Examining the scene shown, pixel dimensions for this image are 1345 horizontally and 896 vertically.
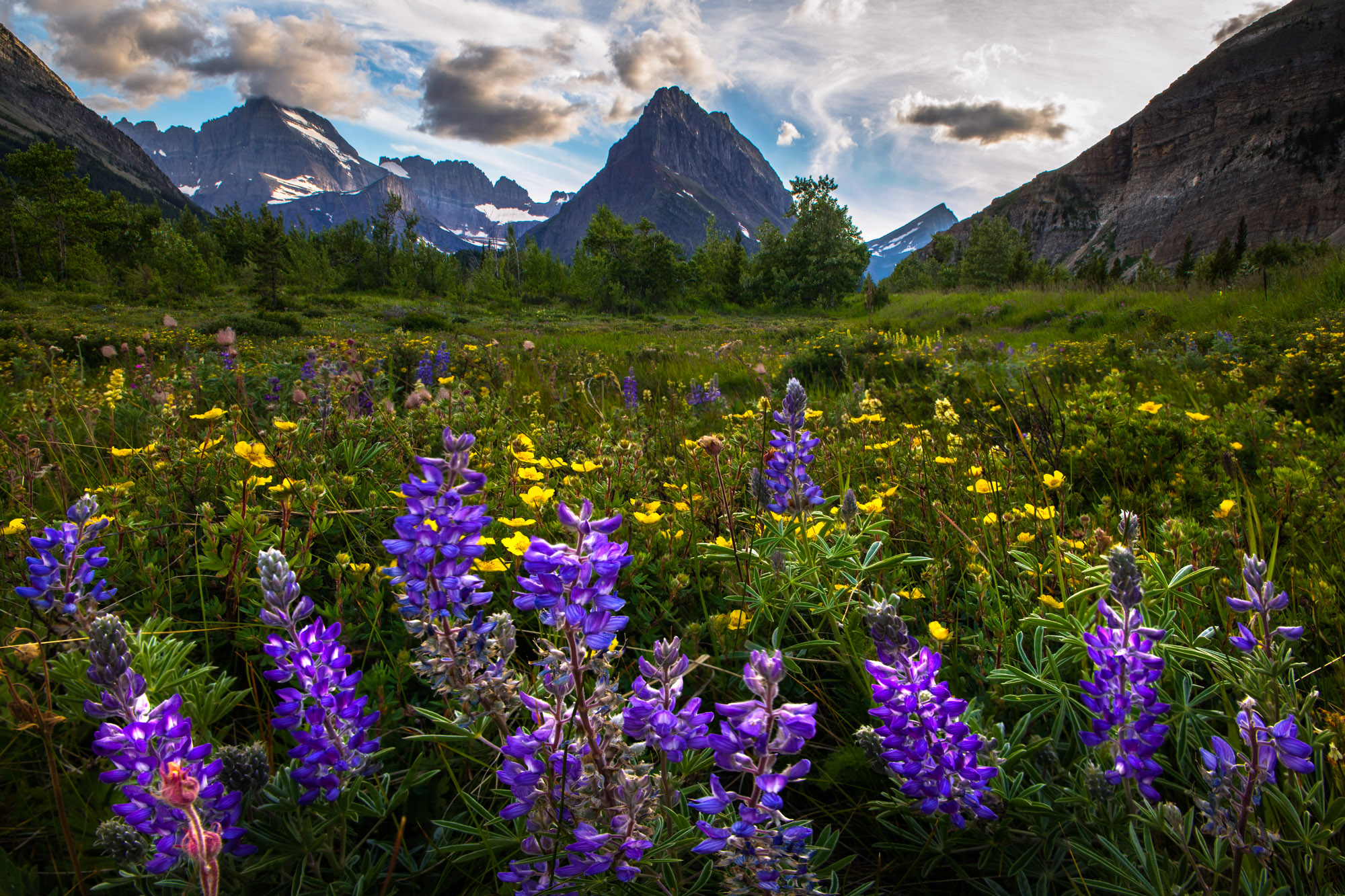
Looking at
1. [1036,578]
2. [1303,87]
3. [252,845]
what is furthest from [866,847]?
[1303,87]

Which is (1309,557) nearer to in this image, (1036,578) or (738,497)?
(1036,578)

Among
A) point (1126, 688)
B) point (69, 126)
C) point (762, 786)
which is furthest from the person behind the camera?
point (69, 126)

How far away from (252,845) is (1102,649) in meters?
1.63

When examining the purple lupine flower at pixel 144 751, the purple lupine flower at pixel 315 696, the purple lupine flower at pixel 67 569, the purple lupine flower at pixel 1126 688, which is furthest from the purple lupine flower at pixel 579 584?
the purple lupine flower at pixel 67 569

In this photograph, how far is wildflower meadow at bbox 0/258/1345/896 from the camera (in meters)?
0.92

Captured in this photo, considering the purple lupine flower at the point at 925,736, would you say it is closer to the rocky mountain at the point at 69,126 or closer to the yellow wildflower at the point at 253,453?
the yellow wildflower at the point at 253,453

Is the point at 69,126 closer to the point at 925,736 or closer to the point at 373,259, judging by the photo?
the point at 373,259

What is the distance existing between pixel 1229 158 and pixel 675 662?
125129 millimetres

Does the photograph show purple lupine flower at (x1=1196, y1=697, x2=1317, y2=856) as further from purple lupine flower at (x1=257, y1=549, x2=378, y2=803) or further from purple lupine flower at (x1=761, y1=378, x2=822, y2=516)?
purple lupine flower at (x1=257, y1=549, x2=378, y2=803)

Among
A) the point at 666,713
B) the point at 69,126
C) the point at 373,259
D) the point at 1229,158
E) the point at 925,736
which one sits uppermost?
the point at 69,126

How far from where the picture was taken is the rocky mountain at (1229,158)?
237 ft

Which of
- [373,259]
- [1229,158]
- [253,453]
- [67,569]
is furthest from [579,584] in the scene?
[1229,158]

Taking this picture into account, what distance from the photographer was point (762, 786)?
779mm

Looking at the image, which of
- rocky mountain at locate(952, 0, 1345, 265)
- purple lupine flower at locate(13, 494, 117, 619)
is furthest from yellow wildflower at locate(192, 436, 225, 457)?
rocky mountain at locate(952, 0, 1345, 265)
